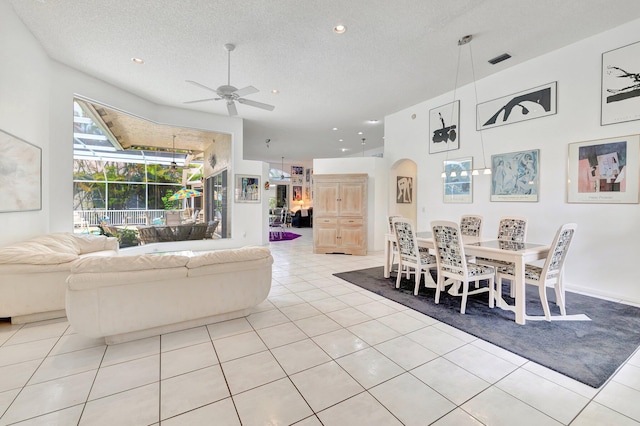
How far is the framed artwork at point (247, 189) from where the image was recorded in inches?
309

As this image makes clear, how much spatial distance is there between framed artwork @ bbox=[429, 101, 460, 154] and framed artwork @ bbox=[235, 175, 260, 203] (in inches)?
189

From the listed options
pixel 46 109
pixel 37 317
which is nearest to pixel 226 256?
pixel 37 317

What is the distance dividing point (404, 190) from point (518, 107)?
134 inches

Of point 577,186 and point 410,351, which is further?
point 577,186

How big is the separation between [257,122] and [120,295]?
21.8 ft

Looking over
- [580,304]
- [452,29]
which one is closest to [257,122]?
[452,29]

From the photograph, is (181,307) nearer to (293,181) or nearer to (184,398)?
(184,398)

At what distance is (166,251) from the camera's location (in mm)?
6906

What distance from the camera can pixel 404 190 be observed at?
778 centimetres

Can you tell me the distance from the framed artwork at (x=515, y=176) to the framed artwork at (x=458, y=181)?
0.45 meters

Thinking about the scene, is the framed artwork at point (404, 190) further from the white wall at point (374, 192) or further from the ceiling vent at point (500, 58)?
the ceiling vent at point (500, 58)

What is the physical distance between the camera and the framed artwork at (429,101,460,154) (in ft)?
18.9

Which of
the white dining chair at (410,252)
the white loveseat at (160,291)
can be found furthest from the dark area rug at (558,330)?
the white loveseat at (160,291)

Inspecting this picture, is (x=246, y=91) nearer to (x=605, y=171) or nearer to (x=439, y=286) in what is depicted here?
(x=439, y=286)
